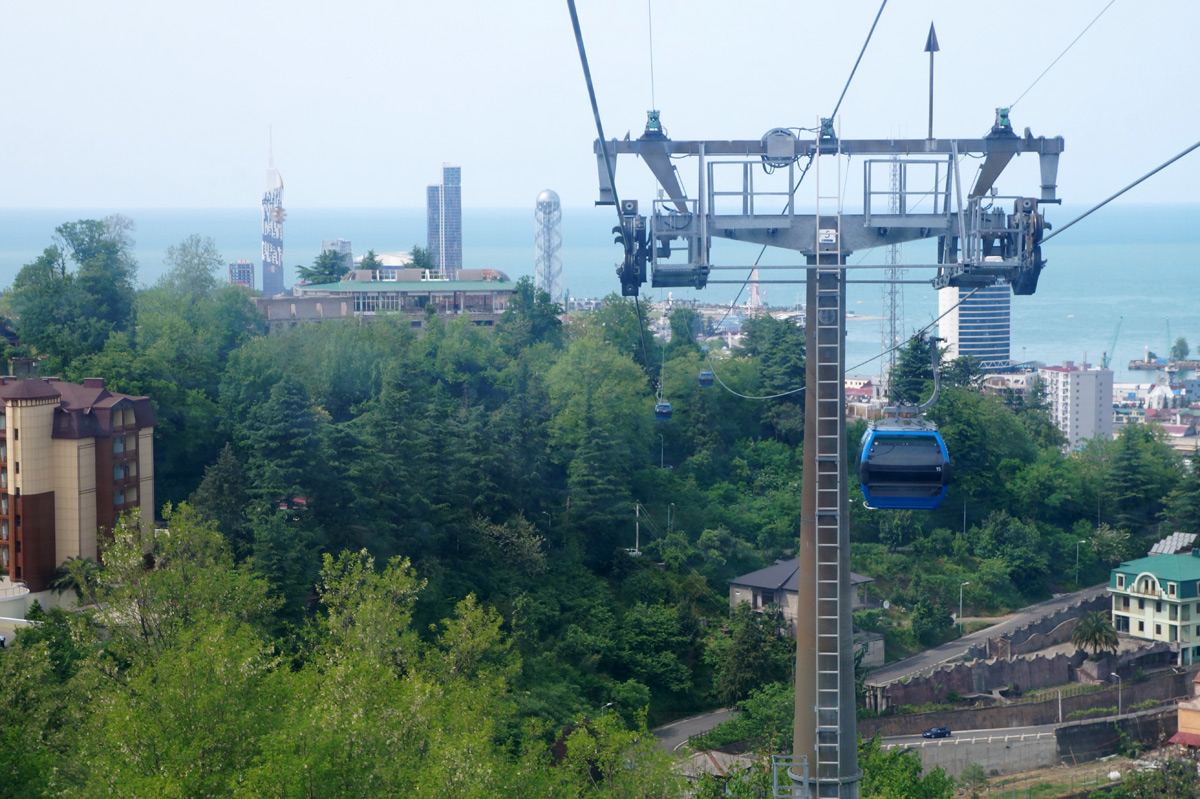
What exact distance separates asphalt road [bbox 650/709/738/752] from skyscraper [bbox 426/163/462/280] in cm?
14875

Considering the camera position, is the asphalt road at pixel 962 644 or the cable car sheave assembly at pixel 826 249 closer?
the cable car sheave assembly at pixel 826 249

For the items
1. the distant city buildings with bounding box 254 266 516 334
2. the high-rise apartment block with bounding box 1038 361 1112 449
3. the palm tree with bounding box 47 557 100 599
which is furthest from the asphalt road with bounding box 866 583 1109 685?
the high-rise apartment block with bounding box 1038 361 1112 449

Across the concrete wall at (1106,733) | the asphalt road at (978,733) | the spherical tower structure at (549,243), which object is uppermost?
the spherical tower structure at (549,243)

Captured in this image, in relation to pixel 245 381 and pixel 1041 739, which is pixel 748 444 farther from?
pixel 245 381

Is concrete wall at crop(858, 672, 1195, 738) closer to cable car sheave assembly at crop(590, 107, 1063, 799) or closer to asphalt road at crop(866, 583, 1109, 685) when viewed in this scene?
asphalt road at crop(866, 583, 1109, 685)

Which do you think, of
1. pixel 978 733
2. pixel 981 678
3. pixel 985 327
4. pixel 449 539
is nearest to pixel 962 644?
pixel 981 678

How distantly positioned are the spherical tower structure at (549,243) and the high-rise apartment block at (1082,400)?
158ft

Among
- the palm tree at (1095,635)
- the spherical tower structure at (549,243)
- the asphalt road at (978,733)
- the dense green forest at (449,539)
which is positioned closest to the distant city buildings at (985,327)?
the spherical tower structure at (549,243)

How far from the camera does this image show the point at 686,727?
102ft

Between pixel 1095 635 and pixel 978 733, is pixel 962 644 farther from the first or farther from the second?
pixel 978 733

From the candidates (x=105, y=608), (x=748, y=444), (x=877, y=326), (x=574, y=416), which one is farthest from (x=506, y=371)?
(x=877, y=326)

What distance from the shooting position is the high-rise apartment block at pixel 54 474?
2597cm

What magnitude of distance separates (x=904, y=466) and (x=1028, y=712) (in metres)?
24.9

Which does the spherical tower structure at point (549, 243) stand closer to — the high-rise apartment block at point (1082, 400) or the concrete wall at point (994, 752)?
the high-rise apartment block at point (1082, 400)
